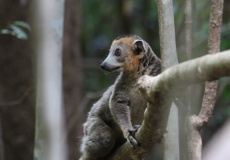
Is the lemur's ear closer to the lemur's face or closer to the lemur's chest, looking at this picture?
the lemur's face

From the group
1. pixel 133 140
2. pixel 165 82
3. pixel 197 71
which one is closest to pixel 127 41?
pixel 133 140

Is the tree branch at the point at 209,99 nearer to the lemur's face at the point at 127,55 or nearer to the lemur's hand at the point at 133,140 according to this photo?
the lemur's hand at the point at 133,140

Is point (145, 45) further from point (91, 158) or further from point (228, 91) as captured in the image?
point (228, 91)

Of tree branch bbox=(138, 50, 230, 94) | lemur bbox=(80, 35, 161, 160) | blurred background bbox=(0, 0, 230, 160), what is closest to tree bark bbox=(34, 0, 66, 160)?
blurred background bbox=(0, 0, 230, 160)

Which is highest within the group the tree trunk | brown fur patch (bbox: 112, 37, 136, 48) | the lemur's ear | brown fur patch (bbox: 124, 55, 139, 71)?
brown fur patch (bbox: 112, 37, 136, 48)

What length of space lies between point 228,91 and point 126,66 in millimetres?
3557

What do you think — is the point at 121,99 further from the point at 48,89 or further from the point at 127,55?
the point at 48,89

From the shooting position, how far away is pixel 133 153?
3.72 meters

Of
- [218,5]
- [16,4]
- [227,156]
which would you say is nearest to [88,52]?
[16,4]

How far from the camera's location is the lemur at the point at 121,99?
4438mm

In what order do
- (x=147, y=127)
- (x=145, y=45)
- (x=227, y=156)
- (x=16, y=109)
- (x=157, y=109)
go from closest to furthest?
(x=227, y=156)
(x=157, y=109)
(x=147, y=127)
(x=145, y=45)
(x=16, y=109)

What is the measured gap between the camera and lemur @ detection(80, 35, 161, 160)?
4438 millimetres

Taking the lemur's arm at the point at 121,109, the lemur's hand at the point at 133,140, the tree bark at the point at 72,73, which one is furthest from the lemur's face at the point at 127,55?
the tree bark at the point at 72,73

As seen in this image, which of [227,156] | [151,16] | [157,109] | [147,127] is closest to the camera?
[227,156]
